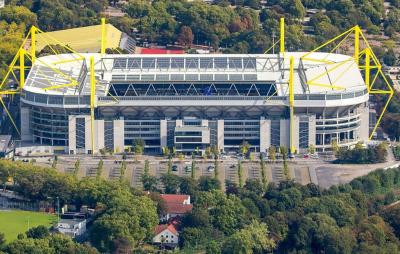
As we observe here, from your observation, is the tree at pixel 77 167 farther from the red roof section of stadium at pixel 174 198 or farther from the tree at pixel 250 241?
the tree at pixel 250 241

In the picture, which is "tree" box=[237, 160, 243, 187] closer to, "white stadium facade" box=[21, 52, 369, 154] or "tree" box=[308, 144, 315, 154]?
"white stadium facade" box=[21, 52, 369, 154]

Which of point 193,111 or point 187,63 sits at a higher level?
point 187,63

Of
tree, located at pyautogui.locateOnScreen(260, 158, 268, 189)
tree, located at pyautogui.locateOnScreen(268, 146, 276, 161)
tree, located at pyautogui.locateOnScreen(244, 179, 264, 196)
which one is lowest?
tree, located at pyautogui.locateOnScreen(244, 179, 264, 196)

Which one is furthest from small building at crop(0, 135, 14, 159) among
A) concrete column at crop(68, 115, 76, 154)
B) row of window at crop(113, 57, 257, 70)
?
row of window at crop(113, 57, 257, 70)

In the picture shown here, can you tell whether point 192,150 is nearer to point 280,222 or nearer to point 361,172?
point 361,172

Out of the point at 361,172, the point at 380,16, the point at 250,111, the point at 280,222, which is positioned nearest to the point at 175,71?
the point at 250,111

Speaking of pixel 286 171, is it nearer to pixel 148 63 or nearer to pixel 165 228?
pixel 148 63

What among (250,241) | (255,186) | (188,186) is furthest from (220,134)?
(250,241)
